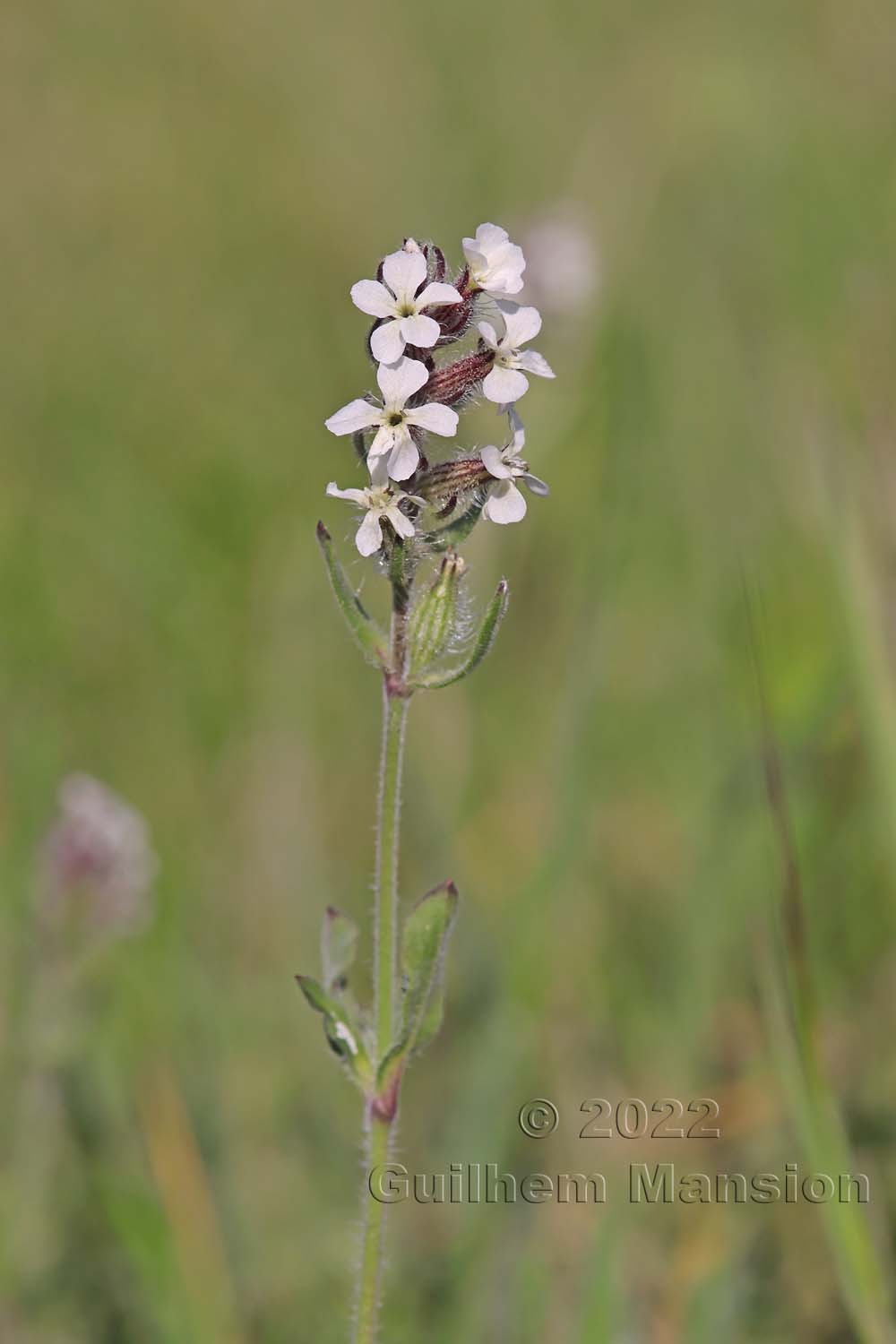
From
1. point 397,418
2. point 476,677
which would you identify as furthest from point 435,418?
point 476,677

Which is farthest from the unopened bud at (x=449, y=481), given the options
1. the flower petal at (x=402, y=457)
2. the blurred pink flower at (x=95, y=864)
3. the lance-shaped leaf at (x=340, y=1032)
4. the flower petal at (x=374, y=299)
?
the blurred pink flower at (x=95, y=864)

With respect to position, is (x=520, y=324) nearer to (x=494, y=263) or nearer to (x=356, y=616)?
(x=494, y=263)

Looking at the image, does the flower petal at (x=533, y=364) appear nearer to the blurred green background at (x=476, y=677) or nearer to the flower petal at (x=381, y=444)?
the flower petal at (x=381, y=444)

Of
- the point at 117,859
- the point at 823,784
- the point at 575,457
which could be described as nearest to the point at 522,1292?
the point at 117,859

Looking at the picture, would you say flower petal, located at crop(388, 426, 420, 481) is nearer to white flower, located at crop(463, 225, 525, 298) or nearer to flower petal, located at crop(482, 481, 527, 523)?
flower petal, located at crop(482, 481, 527, 523)

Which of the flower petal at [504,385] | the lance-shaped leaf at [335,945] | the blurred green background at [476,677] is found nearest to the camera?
the flower petal at [504,385]
